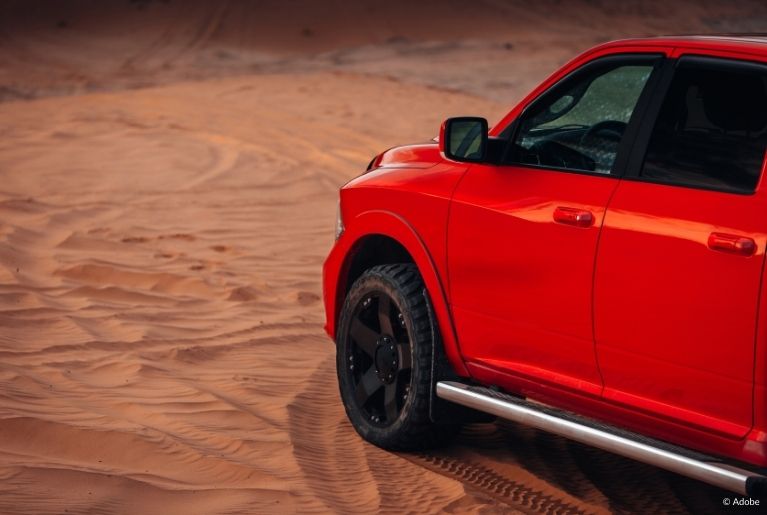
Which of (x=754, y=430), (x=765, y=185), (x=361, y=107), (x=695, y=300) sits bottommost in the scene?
(x=361, y=107)

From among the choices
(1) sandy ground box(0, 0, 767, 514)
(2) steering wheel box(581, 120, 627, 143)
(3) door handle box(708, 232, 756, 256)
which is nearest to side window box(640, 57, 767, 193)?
(3) door handle box(708, 232, 756, 256)

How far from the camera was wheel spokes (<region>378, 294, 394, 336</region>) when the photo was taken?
5.52 m

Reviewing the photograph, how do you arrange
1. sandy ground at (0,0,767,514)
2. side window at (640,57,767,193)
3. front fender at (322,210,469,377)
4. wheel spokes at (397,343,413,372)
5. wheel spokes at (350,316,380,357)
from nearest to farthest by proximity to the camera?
side window at (640,57,767,193) → sandy ground at (0,0,767,514) → front fender at (322,210,469,377) → wheel spokes at (397,343,413,372) → wheel spokes at (350,316,380,357)

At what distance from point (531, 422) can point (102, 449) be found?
1.83 meters

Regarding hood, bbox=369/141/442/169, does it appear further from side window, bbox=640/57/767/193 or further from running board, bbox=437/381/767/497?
side window, bbox=640/57/767/193

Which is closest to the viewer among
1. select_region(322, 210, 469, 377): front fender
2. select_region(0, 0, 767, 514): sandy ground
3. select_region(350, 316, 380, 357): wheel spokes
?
select_region(0, 0, 767, 514): sandy ground

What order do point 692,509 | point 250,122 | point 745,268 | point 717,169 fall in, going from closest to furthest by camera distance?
point 745,268
point 717,169
point 692,509
point 250,122

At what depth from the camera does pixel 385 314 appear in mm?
5539

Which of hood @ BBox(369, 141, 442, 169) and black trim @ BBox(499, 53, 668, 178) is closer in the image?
black trim @ BBox(499, 53, 668, 178)

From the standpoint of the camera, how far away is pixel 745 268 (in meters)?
3.81

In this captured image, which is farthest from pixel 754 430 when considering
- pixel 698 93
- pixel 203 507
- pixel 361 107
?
pixel 361 107

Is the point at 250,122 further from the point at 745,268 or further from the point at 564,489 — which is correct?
the point at 745,268

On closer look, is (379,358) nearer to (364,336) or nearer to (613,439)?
(364,336)

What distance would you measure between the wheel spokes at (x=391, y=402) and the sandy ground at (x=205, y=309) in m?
0.17
